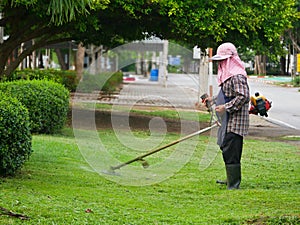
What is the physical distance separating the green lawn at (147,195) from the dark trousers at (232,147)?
399 millimetres

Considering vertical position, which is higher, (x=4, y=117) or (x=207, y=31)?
(x=207, y=31)

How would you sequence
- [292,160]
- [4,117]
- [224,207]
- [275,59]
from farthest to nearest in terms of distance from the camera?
[275,59], [292,160], [4,117], [224,207]

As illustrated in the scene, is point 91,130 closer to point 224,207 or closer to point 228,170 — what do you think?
point 228,170

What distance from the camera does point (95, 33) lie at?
773 inches

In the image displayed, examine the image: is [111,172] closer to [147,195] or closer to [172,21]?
[147,195]

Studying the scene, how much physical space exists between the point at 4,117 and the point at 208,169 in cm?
394

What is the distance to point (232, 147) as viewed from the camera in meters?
8.83

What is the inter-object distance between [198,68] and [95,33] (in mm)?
9425

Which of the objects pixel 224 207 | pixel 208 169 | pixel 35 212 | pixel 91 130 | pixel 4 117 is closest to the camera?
pixel 35 212

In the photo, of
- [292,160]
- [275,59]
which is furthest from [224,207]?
[275,59]

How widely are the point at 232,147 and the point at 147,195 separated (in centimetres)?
126

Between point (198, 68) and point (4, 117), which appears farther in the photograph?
point (198, 68)

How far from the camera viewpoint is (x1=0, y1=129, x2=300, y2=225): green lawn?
668 cm

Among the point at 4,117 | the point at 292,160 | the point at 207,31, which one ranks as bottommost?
the point at 292,160
